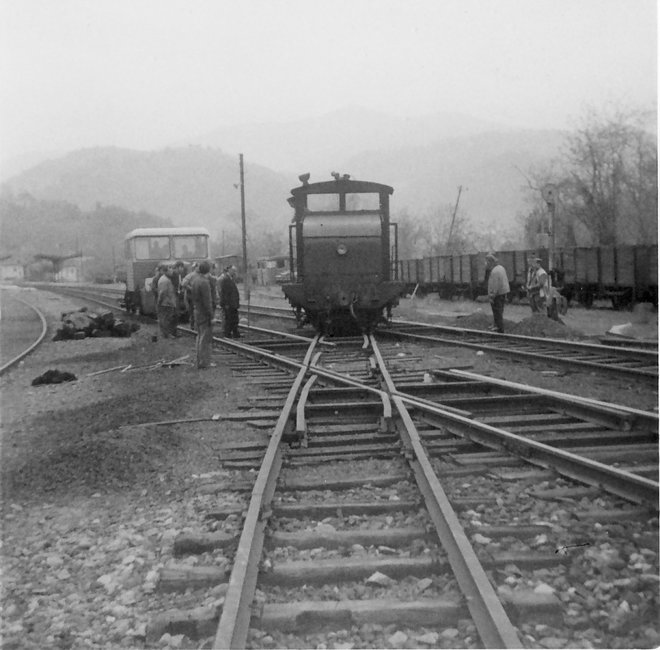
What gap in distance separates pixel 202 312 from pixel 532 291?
27.2 ft

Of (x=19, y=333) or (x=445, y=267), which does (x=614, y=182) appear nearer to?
(x=19, y=333)

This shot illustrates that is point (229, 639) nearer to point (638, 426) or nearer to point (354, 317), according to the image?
point (638, 426)

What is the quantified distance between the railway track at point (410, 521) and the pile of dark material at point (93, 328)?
12.1m

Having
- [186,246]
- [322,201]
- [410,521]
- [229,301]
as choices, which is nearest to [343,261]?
[322,201]

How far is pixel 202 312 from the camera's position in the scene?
10992 mm

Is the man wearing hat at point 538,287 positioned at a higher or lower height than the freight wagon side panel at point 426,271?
lower

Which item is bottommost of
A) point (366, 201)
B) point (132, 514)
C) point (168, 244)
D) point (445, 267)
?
point (132, 514)

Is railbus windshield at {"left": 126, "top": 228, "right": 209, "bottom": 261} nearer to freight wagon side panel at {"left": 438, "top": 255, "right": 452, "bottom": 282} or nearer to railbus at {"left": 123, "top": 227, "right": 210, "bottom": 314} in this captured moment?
railbus at {"left": 123, "top": 227, "right": 210, "bottom": 314}

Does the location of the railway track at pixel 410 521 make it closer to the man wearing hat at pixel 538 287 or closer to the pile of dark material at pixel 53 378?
the pile of dark material at pixel 53 378

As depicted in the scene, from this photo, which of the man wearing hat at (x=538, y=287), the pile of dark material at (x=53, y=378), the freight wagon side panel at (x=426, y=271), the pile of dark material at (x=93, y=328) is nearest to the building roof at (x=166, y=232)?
the pile of dark material at (x=93, y=328)


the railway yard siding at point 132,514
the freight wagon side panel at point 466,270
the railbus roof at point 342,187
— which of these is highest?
the railbus roof at point 342,187

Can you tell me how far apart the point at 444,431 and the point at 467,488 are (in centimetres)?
147

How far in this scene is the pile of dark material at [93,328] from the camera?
59.6ft

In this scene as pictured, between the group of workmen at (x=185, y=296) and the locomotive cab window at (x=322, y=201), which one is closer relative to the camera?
the group of workmen at (x=185, y=296)
